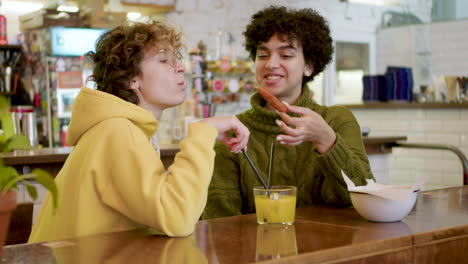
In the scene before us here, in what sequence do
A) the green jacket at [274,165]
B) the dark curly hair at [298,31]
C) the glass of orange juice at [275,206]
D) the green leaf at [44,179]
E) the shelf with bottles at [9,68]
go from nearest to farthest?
the green leaf at [44,179], the glass of orange juice at [275,206], the green jacket at [274,165], the dark curly hair at [298,31], the shelf with bottles at [9,68]

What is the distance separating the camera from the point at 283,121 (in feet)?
8.22

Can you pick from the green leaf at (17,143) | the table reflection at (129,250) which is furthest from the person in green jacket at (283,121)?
the green leaf at (17,143)

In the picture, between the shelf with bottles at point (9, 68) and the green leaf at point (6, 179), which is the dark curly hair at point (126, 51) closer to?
the green leaf at point (6, 179)

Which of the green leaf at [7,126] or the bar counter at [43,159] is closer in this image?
the green leaf at [7,126]

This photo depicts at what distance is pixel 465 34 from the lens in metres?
7.02

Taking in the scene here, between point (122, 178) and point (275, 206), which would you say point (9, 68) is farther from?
point (275, 206)

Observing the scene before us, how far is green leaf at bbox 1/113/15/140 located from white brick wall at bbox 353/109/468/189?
4.92m

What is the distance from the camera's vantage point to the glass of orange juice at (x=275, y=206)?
5.96ft

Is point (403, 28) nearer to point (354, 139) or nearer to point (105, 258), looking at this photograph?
point (354, 139)

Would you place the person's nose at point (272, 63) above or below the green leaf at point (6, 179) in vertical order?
above

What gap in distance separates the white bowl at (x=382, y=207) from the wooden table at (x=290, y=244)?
30 millimetres

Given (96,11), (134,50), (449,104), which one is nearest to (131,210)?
(134,50)

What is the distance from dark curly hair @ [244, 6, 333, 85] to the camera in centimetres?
262

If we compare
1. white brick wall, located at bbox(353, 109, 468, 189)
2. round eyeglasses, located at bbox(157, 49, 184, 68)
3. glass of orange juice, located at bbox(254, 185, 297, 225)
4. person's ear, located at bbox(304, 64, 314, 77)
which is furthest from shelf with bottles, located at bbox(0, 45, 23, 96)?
glass of orange juice, located at bbox(254, 185, 297, 225)
